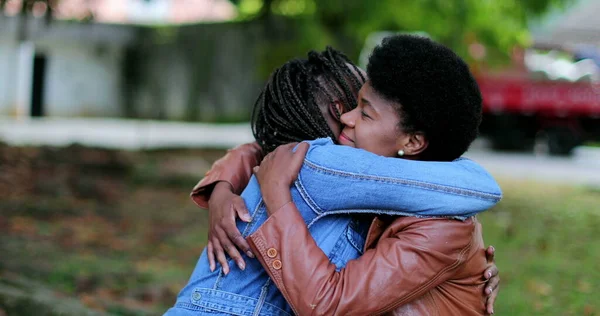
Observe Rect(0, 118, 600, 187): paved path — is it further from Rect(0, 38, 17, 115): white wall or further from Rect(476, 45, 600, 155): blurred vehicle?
Rect(0, 38, 17, 115): white wall

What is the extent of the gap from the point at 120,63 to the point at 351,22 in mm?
12530

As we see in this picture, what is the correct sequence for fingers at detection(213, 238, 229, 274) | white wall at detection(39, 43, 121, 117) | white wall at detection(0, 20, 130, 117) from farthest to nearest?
white wall at detection(39, 43, 121, 117), white wall at detection(0, 20, 130, 117), fingers at detection(213, 238, 229, 274)

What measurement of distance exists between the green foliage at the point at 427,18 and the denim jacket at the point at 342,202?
7390 millimetres

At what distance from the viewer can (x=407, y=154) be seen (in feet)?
6.42

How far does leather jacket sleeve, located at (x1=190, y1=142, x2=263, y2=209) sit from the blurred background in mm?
1069

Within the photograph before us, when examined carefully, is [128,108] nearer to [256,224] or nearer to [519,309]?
[519,309]

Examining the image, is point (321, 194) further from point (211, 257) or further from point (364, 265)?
point (211, 257)

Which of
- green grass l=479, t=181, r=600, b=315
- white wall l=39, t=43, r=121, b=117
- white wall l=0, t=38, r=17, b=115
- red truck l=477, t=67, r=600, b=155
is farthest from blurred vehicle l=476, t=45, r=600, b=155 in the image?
white wall l=0, t=38, r=17, b=115

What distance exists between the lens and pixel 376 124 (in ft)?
6.31

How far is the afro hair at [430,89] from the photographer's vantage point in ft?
6.00

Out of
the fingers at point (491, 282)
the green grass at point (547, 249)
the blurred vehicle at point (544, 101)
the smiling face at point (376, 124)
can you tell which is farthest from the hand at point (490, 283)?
the blurred vehicle at point (544, 101)

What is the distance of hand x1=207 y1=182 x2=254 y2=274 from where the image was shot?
195 cm

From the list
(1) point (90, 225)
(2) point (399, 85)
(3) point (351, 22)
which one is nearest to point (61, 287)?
(1) point (90, 225)

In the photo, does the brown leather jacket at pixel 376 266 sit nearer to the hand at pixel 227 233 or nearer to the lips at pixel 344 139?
the hand at pixel 227 233
